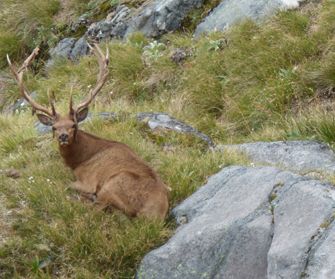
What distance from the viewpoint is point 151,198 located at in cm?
645

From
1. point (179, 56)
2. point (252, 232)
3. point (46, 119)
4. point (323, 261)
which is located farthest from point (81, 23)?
point (323, 261)

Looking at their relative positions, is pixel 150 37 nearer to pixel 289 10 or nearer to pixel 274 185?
pixel 289 10

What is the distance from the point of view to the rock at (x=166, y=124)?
841 centimetres

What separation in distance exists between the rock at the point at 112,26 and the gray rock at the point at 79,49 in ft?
0.50

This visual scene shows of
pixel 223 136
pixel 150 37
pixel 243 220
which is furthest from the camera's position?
pixel 150 37

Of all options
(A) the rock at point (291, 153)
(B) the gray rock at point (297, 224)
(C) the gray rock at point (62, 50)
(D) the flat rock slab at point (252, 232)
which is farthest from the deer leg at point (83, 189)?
(C) the gray rock at point (62, 50)

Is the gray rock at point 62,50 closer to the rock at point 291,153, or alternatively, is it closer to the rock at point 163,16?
the rock at point 163,16

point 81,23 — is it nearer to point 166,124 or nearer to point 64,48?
point 64,48

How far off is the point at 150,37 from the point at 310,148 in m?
4.73

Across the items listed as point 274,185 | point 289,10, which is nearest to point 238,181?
point 274,185

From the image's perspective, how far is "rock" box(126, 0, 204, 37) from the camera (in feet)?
39.9

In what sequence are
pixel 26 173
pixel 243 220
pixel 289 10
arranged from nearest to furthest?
pixel 243 220, pixel 26 173, pixel 289 10

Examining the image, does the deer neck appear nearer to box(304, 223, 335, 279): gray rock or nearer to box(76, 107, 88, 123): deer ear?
box(76, 107, 88, 123): deer ear

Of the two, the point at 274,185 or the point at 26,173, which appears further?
the point at 26,173
